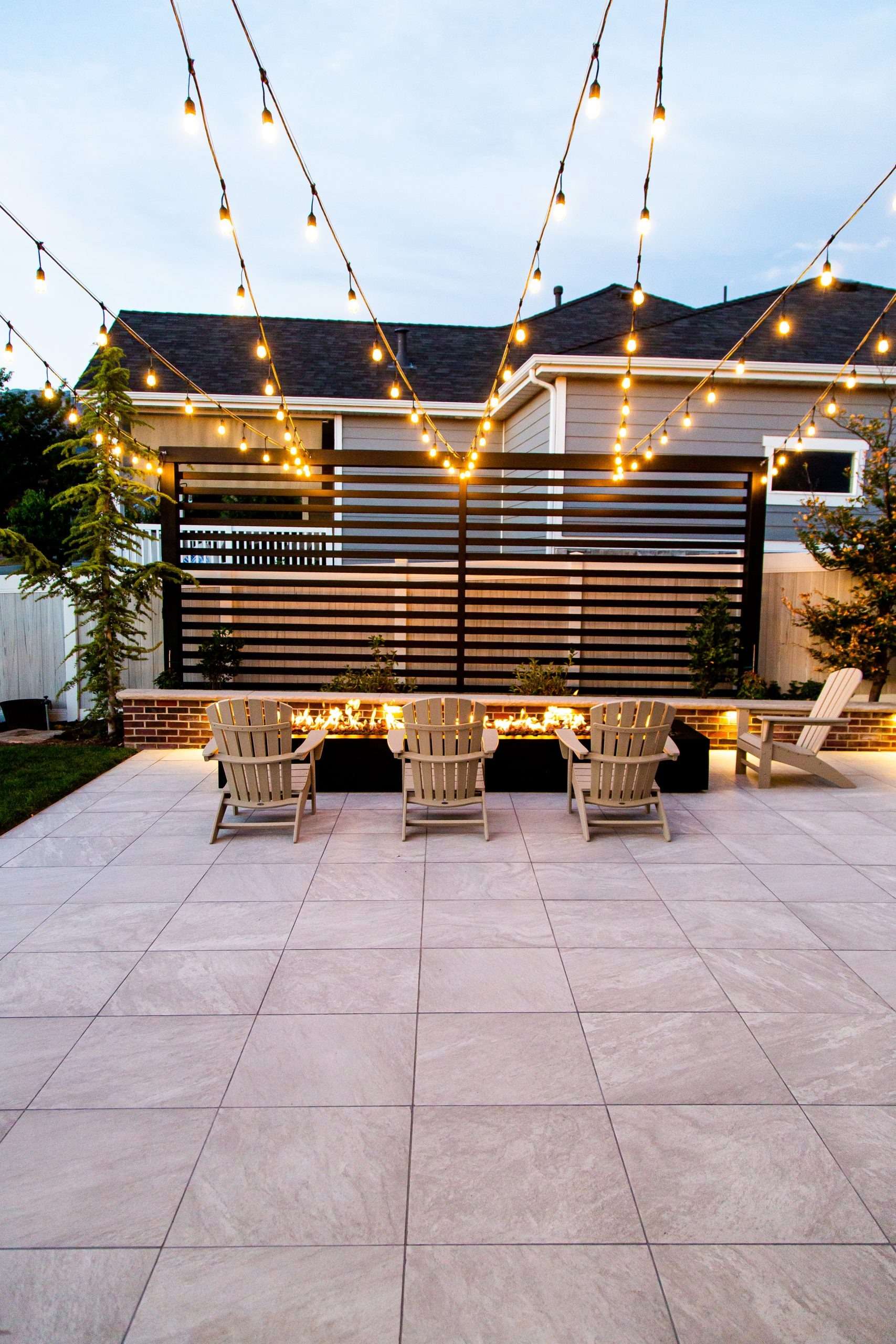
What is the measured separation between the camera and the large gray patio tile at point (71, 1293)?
219 centimetres

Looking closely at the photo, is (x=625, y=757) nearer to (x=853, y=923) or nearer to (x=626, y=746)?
(x=626, y=746)

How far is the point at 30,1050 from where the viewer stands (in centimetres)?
340

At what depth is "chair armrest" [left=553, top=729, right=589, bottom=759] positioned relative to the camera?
21.3 feet

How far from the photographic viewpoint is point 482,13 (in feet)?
19.7

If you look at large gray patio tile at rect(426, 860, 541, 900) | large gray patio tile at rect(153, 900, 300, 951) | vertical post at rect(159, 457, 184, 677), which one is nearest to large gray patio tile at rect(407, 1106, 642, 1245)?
large gray patio tile at rect(153, 900, 300, 951)

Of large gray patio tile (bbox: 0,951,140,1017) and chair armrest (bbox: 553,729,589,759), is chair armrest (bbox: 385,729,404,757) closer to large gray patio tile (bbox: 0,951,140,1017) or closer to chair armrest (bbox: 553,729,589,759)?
chair armrest (bbox: 553,729,589,759)

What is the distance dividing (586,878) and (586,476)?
708cm

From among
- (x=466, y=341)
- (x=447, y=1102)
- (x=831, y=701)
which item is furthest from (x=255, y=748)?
(x=466, y=341)

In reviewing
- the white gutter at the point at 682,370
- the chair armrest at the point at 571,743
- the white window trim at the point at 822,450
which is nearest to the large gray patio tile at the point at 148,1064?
the chair armrest at the point at 571,743

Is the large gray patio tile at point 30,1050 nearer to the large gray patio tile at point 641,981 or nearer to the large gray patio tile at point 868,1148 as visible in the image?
the large gray patio tile at point 641,981

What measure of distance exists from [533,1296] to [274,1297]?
68 cm

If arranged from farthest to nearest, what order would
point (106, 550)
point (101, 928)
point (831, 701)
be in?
1. point (106, 550)
2. point (831, 701)
3. point (101, 928)

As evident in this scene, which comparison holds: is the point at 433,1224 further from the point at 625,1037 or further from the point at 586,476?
the point at 586,476

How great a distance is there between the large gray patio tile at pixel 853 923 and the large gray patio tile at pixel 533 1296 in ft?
8.13
